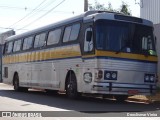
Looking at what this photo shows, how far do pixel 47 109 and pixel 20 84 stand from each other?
11.4 meters

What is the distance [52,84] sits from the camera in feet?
65.5

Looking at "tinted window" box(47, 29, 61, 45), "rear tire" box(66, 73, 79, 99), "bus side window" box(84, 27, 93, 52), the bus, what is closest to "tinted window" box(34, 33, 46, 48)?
"tinted window" box(47, 29, 61, 45)

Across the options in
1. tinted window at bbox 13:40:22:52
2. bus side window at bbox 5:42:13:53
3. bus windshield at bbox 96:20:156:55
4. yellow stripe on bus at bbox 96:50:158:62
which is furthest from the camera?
bus side window at bbox 5:42:13:53

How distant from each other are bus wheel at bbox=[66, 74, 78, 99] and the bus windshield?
98.9 inches

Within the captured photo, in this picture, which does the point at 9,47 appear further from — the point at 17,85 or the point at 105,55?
the point at 105,55

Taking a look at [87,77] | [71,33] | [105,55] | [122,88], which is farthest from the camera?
[71,33]

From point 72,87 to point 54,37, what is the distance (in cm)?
332

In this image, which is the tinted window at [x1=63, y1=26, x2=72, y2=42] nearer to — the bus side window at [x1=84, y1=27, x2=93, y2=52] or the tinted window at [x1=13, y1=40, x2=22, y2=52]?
the bus side window at [x1=84, y1=27, x2=93, y2=52]

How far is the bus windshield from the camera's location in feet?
52.0

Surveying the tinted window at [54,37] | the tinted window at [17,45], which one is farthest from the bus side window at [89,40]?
the tinted window at [17,45]

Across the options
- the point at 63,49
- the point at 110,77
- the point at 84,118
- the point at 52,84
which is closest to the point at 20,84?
the point at 52,84

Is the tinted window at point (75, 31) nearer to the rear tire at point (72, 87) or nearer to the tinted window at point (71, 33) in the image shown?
the tinted window at point (71, 33)

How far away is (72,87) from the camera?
57.7 feet

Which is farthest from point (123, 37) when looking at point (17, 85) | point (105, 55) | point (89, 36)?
point (17, 85)
